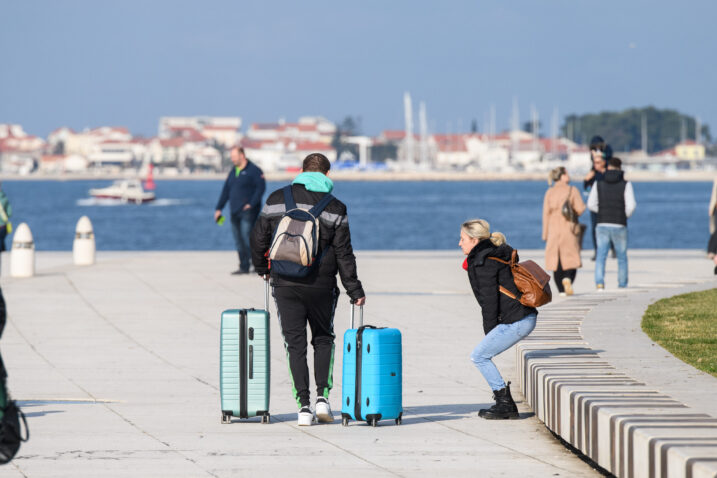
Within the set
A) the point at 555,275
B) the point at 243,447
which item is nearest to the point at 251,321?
the point at 243,447

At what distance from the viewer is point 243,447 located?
7.60 meters

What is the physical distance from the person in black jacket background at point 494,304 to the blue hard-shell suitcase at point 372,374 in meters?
0.63

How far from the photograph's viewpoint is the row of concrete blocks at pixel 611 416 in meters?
5.83

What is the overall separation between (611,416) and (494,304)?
193cm

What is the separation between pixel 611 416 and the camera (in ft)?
21.7

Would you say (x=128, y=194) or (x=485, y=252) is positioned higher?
(x=485, y=252)

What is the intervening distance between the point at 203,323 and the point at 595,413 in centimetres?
776

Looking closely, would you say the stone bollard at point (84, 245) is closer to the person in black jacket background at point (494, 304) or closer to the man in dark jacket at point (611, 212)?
the man in dark jacket at point (611, 212)

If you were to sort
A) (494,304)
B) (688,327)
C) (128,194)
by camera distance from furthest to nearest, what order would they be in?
1. (128,194)
2. (688,327)
3. (494,304)


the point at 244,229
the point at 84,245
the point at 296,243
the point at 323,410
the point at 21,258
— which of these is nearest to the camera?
the point at 296,243

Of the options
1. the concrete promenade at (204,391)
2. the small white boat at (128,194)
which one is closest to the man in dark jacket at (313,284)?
the concrete promenade at (204,391)

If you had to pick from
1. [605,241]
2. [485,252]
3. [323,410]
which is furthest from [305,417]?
[605,241]

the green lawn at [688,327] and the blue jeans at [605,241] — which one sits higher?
the blue jeans at [605,241]

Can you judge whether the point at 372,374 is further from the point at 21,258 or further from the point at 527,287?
the point at 21,258
